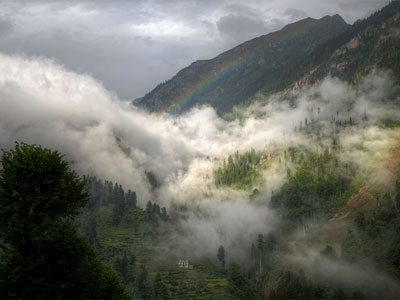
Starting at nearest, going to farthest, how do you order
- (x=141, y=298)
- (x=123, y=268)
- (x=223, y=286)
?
(x=141, y=298) < (x=123, y=268) < (x=223, y=286)

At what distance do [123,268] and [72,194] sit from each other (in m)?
149

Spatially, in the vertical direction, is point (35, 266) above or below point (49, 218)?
below

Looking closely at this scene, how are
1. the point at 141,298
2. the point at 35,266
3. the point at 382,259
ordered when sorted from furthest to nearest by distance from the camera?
the point at 382,259
the point at 141,298
the point at 35,266

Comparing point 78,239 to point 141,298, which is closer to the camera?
point 78,239

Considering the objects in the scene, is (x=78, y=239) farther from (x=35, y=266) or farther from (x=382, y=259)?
(x=382, y=259)

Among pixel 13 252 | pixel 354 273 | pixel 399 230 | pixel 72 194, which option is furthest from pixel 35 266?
pixel 399 230

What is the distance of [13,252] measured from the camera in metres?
32.9

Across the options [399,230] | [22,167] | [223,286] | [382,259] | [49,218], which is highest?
[22,167]

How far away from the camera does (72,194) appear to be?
37.1m

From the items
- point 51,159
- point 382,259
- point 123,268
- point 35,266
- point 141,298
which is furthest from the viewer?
point 382,259

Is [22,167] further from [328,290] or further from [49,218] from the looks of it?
[328,290]

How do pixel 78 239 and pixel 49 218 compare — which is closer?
pixel 49 218

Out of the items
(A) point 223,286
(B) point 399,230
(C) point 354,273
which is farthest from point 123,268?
(B) point 399,230

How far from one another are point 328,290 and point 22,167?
180618mm
